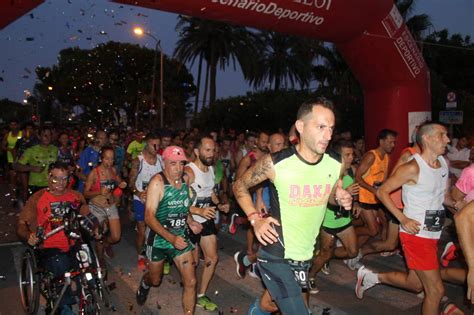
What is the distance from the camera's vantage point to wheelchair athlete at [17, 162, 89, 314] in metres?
5.00

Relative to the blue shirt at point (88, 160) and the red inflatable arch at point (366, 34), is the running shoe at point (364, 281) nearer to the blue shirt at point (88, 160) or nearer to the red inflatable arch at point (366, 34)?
the blue shirt at point (88, 160)

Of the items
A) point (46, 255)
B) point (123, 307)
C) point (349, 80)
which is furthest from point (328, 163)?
point (349, 80)

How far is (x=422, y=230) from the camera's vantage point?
4.79 m

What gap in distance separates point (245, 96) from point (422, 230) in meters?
33.6

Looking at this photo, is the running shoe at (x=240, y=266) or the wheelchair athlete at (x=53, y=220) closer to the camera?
the wheelchair athlete at (x=53, y=220)

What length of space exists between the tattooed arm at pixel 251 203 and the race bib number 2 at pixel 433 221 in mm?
1885

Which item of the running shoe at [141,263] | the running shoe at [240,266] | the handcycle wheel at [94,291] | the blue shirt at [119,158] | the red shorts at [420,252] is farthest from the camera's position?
the blue shirt at [119,158]

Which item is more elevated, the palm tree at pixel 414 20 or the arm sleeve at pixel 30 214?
the palm tree at pixel 414 20

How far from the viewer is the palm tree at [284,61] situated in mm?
41338

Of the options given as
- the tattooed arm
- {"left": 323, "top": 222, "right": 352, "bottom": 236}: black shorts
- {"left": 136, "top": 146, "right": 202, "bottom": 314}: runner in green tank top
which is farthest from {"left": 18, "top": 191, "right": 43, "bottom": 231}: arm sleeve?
{"left": 323, "top": 222, "right": 352, "bottom": 236}: black shorts

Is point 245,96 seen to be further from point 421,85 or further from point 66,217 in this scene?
point 66,217

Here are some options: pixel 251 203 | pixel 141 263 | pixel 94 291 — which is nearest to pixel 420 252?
pixel 251 203

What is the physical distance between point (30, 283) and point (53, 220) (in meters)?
0.69

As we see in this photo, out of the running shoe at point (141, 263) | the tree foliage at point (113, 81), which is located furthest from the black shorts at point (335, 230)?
the tree foliage at point (113, 81)
